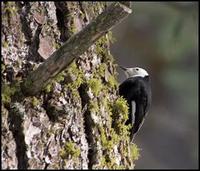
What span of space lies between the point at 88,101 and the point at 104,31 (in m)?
0.52

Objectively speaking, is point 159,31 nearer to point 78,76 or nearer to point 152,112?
point 152,112

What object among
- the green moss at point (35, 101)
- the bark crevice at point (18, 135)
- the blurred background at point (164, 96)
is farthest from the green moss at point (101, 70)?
the blurred background at point (164, 96)

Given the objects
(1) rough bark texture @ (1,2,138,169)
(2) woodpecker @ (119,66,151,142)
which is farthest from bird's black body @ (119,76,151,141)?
(1) rough bark texture @ (1,2,138,169)

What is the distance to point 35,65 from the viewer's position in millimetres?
2756

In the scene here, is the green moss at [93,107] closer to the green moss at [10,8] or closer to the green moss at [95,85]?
the green moss at [95,85]

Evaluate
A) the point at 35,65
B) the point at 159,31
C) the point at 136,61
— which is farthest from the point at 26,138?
the point at 136,61

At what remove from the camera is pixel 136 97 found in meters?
4.20

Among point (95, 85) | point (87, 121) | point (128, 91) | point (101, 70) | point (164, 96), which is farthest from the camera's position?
point (164, 96)

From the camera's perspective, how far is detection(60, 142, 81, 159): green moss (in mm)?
2660

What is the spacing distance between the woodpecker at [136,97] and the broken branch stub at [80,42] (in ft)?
3.70

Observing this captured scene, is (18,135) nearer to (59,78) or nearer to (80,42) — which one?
(59,78)

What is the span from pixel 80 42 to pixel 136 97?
1778mm

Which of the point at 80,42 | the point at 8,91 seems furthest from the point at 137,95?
the point at 80,42

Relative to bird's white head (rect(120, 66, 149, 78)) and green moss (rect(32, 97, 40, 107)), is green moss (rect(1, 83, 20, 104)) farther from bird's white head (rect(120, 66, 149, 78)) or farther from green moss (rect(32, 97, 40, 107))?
bird's white head (rect(120, 66, 149, 78))
